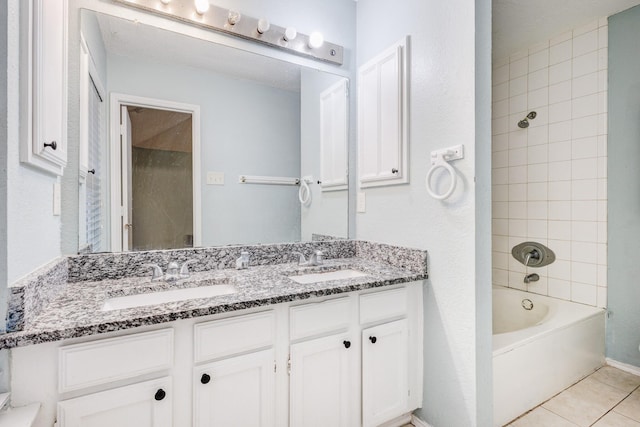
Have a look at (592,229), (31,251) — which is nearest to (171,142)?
(31,251)

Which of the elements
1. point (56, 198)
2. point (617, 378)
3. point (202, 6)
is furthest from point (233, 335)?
point (617, 378)

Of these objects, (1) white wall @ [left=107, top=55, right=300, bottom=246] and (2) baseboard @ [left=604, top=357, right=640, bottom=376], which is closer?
(1) white wall @ [left=107, top=55, right=300, bottom=246]

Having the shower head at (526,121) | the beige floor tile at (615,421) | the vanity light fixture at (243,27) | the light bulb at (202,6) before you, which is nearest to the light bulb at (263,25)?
the vanity light fixture at (243,27)

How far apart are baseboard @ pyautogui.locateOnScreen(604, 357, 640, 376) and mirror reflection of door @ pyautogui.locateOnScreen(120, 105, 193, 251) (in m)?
2.94

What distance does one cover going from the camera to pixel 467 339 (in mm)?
1411

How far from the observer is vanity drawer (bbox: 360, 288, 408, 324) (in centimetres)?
143

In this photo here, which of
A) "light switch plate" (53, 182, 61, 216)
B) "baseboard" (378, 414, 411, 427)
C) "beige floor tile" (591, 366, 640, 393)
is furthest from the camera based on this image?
"beige floor tile" (591, 366, 640, 393)

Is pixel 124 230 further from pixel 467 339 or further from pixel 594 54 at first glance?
pixel 594 54

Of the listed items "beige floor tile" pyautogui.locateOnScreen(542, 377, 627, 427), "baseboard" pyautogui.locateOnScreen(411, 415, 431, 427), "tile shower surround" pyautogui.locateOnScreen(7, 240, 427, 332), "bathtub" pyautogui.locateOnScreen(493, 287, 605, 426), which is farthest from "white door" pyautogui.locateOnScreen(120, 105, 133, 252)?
"beige floor tile" pyautogui.locateOnScreen(542, 377, 627, 427)

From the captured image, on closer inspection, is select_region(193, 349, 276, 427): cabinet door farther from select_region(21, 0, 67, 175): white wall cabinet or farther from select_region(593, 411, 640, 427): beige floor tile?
select_region(593, 411, 640, 427): beige floor tile

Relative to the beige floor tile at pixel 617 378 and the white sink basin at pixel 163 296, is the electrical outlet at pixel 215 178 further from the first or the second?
the beige floor tile at pixel 617 378

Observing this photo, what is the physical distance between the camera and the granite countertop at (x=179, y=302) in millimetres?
871

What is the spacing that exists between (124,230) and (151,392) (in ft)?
2.58

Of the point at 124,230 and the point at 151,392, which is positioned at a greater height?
the point at 124,230
